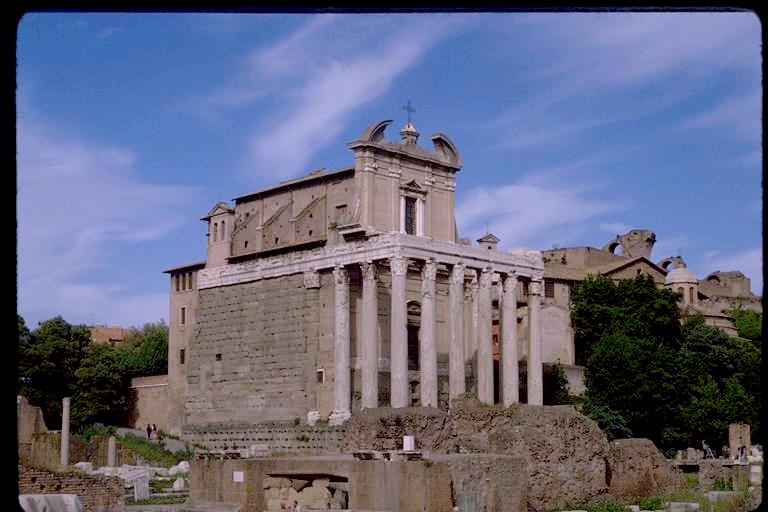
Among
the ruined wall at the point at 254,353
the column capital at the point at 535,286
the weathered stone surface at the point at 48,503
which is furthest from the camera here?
the column capital at the point at 535,286

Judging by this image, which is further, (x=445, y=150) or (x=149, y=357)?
(x=149, y=357)

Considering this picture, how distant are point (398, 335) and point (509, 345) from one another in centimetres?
505

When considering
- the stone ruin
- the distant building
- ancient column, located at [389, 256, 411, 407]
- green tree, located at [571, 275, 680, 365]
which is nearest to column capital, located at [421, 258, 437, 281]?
ancient column, located at [389, 256, 411, 407]

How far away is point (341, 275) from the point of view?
38812mm

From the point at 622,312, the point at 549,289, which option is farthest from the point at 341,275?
the point at 549,289

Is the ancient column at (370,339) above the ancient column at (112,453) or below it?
above

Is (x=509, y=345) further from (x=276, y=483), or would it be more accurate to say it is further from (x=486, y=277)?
(x=276, y=483)

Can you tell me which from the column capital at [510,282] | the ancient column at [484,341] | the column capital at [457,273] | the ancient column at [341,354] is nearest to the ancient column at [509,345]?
the column capital at [510,282]

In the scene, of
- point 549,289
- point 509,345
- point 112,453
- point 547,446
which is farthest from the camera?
point 549,289

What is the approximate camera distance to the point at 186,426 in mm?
44344

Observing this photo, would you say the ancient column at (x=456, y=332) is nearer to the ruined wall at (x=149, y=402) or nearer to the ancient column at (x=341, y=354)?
the ancient column at (x=341, y=354)

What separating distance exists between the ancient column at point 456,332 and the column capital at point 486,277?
1076 mm

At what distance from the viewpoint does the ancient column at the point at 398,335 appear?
36625 mm
